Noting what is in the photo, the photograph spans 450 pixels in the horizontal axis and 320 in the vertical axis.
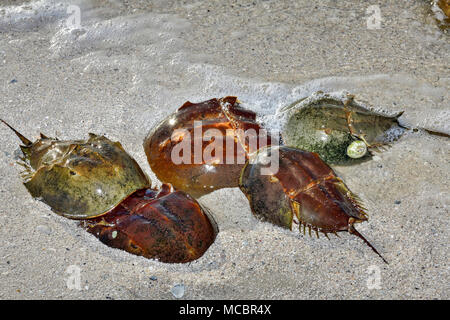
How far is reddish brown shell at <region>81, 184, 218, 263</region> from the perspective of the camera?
210 centimetres

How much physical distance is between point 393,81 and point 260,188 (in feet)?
5.61

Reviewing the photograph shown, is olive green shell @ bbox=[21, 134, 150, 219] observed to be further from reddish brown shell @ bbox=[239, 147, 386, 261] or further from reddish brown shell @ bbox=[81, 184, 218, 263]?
reddish brown shell @ bbox=[239, 147, 386, 261]

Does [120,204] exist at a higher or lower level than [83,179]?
lower

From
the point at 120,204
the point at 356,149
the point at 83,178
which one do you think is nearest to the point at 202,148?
the point at 120,204

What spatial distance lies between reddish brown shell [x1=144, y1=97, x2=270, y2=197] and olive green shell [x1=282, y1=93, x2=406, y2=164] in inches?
10.4

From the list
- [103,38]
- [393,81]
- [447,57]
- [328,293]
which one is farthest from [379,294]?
[103,38]

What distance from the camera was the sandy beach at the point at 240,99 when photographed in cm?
218

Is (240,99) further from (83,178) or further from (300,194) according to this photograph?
(83,178)

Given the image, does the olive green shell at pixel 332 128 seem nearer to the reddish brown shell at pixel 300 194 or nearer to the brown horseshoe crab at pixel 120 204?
→ the reddish brown shell at pixel 300 194

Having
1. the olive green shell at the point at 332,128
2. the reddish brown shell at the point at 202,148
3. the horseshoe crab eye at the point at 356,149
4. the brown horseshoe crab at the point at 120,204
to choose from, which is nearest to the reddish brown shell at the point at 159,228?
the brown horseshoe crab at the point at 120,204

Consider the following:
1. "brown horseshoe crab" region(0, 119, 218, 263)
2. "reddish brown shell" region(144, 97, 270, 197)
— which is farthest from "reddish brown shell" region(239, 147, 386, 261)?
"brown horseshoe crab" region(0, 119, 218, 263)

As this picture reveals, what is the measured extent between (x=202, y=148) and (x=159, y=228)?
20.7 inches

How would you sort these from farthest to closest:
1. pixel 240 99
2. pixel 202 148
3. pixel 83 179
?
pixel 240 99
pixel 202 148
pixel 83 179

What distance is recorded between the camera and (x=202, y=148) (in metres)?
2.40
